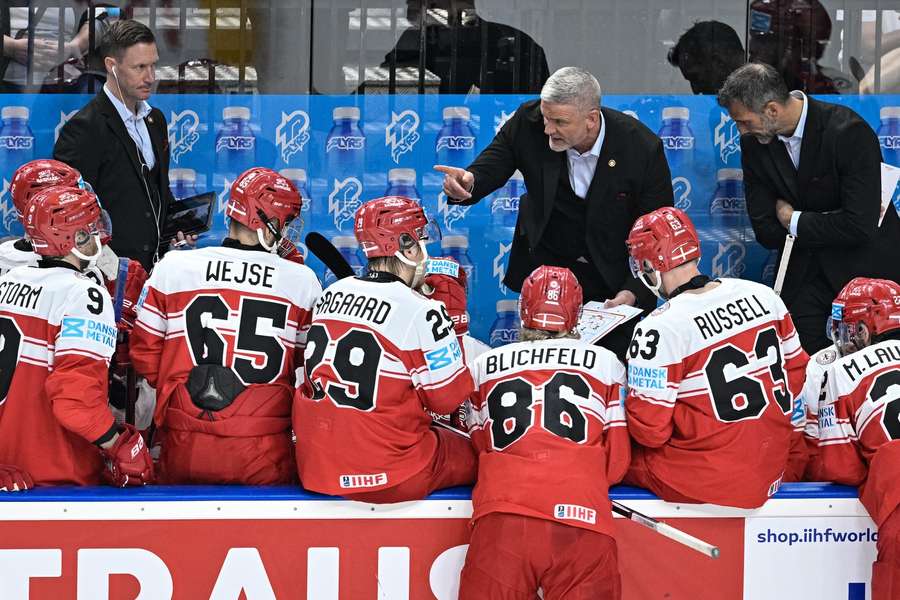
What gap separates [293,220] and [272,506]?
40.2 inches

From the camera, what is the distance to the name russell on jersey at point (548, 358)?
400cm

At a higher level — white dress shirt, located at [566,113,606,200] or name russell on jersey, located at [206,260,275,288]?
white dress shirt, located at [566,113,606,200]

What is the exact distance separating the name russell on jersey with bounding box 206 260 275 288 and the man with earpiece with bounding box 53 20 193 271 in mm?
1593

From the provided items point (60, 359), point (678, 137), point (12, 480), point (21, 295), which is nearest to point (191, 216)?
point (21, 295)

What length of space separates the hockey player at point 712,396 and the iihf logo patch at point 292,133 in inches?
108

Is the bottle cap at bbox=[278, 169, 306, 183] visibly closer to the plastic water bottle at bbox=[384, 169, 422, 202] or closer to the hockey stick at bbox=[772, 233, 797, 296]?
the plastic water bottle at bbox=[384, 169, 422, 202]

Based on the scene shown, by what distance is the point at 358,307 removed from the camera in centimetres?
403

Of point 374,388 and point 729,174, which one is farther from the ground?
point 729,174

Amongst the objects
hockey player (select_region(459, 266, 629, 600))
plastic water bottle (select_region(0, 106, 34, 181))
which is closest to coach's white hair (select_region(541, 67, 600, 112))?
hockey player (select_region(459, 266, 629, 600))

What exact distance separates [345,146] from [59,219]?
7.89 ft

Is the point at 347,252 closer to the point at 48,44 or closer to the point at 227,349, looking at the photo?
the point at 48,44

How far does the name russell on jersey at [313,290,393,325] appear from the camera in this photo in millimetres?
4012

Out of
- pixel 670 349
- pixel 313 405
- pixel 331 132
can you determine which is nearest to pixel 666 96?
pixel 331 132

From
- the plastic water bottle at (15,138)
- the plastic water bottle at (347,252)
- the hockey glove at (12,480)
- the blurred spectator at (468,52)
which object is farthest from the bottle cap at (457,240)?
the hockey glove at (12,480)
